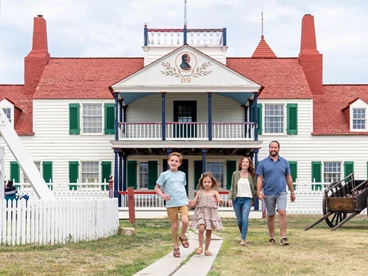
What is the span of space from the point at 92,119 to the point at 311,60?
1051cm

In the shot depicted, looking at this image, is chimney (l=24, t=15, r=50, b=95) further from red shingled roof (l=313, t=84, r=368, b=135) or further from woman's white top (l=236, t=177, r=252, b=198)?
woman's white top (l=236, t=177, r=252, b=198)

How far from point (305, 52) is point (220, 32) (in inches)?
182

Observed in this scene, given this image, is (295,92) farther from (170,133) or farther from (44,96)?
(44,96)

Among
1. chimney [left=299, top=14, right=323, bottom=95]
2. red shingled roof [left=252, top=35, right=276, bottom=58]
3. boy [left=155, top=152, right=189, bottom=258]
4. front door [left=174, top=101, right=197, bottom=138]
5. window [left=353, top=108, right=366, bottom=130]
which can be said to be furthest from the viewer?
red shingled roof [left=252, top=35, right=276, bottom=58]

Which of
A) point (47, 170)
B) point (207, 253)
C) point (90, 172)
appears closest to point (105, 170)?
point (90, 172)

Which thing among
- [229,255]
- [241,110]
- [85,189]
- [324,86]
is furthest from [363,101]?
[229,255]

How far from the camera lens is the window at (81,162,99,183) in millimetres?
30625

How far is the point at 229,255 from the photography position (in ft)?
34.2

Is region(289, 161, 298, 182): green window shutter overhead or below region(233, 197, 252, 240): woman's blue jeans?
overhead

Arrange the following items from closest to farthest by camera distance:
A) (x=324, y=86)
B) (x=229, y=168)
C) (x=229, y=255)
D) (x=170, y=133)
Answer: (x=229, y=255) < (x=170, y=133) < (x=229, y=168) < (x=324, y=86)

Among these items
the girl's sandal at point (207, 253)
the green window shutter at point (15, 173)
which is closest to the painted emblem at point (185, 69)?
the green window shutter at point (15, 173)

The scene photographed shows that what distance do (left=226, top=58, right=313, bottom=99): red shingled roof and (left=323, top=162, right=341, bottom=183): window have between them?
3.06 m

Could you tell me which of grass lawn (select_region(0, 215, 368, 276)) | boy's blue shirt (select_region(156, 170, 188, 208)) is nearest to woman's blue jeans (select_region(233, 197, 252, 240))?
grass lawn (select_region(0, 215, 368, 276))

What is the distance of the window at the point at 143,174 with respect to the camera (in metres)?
30.8
